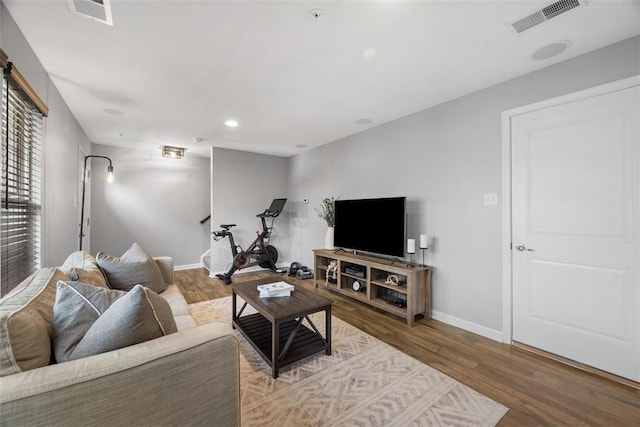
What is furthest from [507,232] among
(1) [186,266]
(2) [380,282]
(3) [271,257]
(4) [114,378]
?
(1) [186,266]

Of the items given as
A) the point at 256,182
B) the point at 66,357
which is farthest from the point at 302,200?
the point at 66,357

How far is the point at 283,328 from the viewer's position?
2.41 metres

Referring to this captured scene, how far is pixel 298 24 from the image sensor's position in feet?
5.61

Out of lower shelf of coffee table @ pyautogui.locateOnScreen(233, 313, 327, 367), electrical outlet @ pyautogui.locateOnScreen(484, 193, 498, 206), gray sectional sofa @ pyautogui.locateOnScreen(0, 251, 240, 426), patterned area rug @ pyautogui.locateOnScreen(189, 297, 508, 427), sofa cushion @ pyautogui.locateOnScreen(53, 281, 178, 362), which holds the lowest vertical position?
patterned area rug @ pyautogui.locateOnScreen(189, 297, 508, 427)

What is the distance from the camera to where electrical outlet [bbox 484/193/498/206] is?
8.25ft

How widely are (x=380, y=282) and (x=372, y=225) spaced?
0.71 m

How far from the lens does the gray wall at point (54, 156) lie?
174 cm

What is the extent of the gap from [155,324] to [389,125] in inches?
130

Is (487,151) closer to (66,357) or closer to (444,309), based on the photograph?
(444,309)

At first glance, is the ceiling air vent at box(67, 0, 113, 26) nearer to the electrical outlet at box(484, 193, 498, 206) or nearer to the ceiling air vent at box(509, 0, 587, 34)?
the ceiling air vent at box(509, 0, 587, 34)

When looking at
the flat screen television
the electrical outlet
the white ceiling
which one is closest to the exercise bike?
the flat screen television

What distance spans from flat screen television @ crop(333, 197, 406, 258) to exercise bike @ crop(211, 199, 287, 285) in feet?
4.65

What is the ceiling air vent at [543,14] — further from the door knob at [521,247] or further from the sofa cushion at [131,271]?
the sofa cushion at [131,271]

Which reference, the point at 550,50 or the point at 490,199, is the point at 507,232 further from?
the point at 550,50
